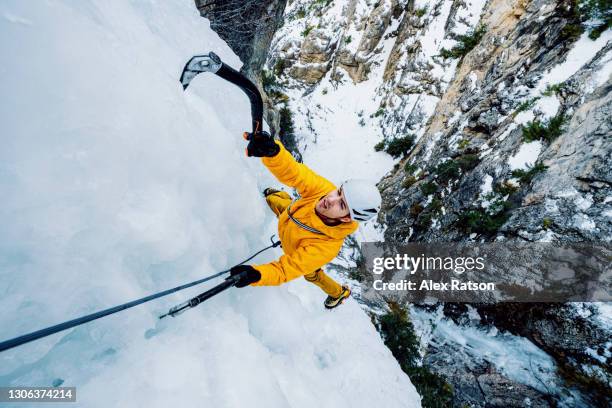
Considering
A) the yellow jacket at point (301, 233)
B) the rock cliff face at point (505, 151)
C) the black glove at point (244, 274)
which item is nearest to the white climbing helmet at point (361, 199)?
the yellow jacket at point (301, 233)

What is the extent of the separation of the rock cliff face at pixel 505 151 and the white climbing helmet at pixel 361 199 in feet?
13.9

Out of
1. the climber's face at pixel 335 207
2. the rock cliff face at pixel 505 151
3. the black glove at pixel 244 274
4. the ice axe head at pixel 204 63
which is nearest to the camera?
the ice axe head at pixel 204 63

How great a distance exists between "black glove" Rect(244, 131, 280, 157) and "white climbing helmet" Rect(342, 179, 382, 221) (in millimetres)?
590

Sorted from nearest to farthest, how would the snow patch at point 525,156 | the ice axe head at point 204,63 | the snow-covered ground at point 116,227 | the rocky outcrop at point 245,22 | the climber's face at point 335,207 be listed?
the snow-covered ground at point 116,227 < the ice axe head at point 204,63 < the climber's face at point 335,207 < the snow patch at point 525,156 < the rocky outcrop at point 245,22

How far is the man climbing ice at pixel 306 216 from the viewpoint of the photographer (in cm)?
208

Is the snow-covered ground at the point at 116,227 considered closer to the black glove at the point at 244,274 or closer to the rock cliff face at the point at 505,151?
the black glove at the point at 244,274

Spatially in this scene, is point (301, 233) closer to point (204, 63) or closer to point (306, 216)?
point (306, 216)

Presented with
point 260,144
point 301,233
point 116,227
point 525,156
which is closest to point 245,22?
point 260,144

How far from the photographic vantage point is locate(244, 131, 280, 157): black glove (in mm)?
2076

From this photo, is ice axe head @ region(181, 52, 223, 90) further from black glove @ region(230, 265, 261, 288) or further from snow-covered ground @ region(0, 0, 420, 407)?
black glove @ region(230, 265, 261, 288)

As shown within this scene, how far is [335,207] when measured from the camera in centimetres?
229

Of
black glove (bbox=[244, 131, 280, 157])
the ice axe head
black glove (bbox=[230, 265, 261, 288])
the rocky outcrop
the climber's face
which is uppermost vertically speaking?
the rocky outcrop

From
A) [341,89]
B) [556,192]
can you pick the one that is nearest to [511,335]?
[556,192]

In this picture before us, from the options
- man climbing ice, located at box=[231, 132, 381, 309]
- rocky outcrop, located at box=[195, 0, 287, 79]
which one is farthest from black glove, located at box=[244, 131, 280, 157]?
rocky outcrop, located at box=[195, 0, 287, 79]
